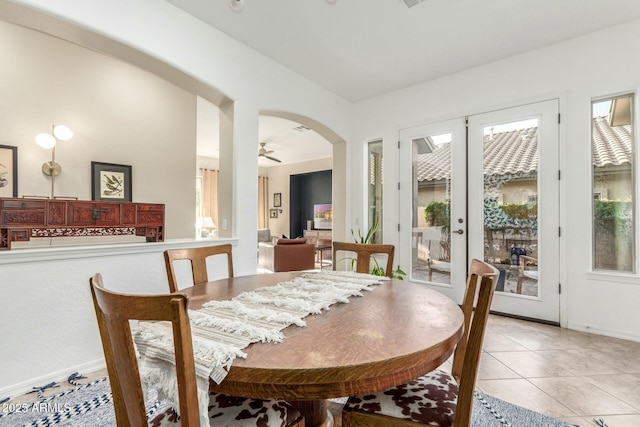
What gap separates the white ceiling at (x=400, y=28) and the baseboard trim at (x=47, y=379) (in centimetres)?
276

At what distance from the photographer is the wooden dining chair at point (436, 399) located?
91 centimetres

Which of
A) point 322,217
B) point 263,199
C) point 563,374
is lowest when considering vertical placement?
point 563,374

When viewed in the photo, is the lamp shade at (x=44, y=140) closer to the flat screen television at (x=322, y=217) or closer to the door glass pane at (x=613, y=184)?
the door glass pane at (x=613, y=184)

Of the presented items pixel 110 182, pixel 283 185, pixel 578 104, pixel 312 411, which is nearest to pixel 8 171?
pixel 110 182

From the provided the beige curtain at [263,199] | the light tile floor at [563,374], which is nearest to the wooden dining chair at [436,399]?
the light tile floor at [563,374]

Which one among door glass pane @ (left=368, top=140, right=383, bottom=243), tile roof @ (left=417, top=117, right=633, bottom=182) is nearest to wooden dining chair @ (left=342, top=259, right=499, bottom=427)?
tile roof @ (left=417, top=117, right=633, bottom=182)

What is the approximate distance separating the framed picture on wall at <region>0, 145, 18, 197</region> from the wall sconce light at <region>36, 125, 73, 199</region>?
0.22 metres

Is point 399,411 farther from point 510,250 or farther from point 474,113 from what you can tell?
point 474,113

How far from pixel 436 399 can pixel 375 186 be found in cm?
354

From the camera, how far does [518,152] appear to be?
3.27 metres

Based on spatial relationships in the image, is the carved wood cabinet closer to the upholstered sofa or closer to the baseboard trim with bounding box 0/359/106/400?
the baseboard trim with bounding box 0/359/106/400

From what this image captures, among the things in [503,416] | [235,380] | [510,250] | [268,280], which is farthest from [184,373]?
[510,250]

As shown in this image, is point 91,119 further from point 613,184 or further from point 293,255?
point 613,184

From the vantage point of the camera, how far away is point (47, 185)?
11.0ft
